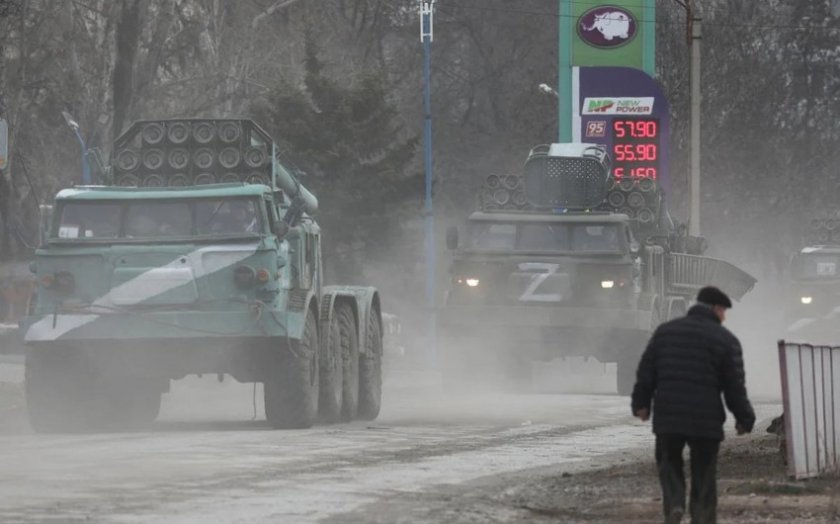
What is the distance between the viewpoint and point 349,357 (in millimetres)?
23094

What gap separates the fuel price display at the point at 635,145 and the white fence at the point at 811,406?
29.9 m

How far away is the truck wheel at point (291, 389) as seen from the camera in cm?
2058

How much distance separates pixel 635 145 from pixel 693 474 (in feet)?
116

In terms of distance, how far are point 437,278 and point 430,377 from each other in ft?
70.3

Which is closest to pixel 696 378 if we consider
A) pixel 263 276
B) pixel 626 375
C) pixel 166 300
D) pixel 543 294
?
pixel 263 276

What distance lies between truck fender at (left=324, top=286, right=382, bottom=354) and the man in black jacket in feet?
36.1

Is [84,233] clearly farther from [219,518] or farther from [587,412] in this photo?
[219,518]

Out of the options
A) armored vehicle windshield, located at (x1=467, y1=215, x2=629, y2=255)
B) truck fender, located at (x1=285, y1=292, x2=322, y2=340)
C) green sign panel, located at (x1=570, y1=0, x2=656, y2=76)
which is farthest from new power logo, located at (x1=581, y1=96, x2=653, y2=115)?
truck fender, located at (x1=285, y1=292, x2=322, y2=340)

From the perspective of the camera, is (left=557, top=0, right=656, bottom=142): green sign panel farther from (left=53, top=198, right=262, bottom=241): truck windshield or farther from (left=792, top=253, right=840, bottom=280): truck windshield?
(left=53, top=198, right=262, bottom=241): truck windshield

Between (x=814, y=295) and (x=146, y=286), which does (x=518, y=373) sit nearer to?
(x=146, y=286)

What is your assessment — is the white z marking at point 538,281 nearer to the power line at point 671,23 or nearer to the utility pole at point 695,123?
the utility pole at point 695,123

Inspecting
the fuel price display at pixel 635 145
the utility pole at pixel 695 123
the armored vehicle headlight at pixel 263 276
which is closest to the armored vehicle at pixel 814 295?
the utility pole at pixel 695 123

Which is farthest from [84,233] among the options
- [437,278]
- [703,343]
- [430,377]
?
[437,278]

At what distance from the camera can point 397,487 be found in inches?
560
